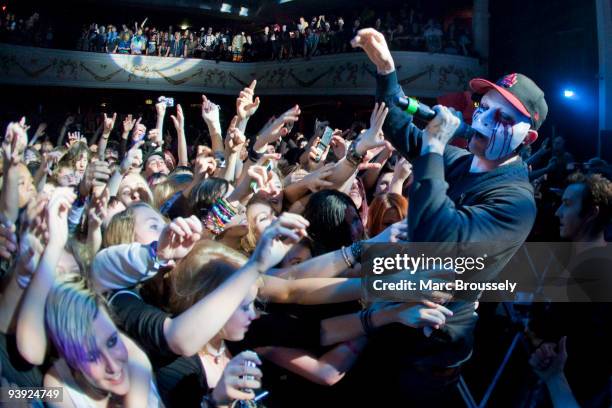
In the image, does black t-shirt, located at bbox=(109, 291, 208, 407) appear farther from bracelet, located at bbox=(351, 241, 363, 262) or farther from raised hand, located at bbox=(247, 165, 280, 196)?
raised hand, located at bbox=(247, 165, 280, 196)

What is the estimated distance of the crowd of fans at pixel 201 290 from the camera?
1.32m

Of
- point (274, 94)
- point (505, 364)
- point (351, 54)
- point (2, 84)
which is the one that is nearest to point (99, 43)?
point (2, 84)

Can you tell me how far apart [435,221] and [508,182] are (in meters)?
0.32

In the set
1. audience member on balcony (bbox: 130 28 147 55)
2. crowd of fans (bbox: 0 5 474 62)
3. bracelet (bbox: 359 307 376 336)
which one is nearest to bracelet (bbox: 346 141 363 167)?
bracelet (bbox: 359 307 376 336)

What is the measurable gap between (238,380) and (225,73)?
15.1 meters

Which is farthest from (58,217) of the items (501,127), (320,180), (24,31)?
(24,31)

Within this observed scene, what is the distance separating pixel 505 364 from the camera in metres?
2.40

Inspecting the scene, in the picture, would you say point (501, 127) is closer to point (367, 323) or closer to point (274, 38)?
point (367, 323)

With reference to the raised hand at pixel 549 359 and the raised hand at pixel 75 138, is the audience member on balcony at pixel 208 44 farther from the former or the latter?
the raised hand at pixel 549 359

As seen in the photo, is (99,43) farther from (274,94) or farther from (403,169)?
(403,169)

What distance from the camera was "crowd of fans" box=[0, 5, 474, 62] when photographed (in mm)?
13375

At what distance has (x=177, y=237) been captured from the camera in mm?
1490

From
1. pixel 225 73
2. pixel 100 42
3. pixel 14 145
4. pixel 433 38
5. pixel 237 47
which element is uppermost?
pixel 100 42

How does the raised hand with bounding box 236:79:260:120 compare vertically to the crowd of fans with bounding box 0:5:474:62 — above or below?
below
